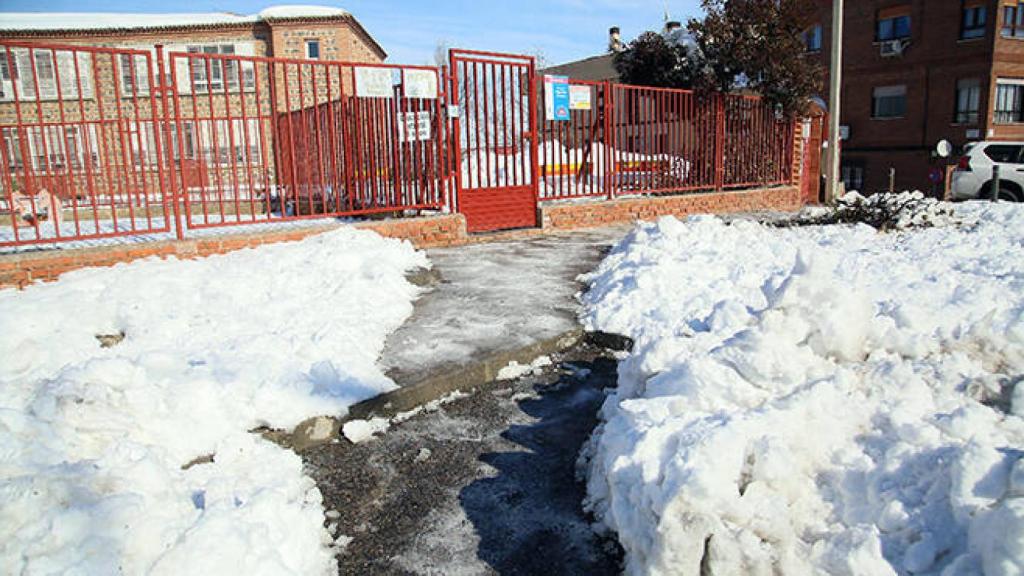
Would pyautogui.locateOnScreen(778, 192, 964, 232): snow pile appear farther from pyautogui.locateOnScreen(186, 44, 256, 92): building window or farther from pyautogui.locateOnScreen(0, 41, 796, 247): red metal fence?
pyautogui.locateOnScreen(186, 44, 256, 92): building window

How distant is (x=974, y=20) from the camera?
87.6 ft

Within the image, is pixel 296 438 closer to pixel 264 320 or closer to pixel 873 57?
pixel 264 320

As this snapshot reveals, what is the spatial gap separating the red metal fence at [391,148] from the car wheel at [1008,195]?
832 centimetres

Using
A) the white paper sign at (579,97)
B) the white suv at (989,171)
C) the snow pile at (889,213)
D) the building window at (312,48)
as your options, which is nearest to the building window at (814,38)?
the white suv at (989,171)

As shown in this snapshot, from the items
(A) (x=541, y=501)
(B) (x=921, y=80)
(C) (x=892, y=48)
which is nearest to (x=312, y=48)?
(C) (x=892, y=48)

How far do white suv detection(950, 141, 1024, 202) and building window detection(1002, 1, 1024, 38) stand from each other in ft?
42.7

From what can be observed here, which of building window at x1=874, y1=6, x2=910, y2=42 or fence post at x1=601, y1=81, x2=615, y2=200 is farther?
building window at x1=874, y1=6, x2=910, y2=42

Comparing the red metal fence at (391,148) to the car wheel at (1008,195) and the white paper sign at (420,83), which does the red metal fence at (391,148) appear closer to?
the white paper sign at (420,83)

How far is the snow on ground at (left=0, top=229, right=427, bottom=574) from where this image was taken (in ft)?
7.55

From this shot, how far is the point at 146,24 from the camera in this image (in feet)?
90.0

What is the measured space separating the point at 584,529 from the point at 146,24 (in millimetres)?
31576

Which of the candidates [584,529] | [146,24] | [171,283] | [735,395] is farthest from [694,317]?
[146,24]

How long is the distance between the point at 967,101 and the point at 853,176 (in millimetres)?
5281

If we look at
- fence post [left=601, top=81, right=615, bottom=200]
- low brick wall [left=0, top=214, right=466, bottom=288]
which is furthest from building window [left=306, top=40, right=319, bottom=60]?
low brick wall [left=0, top=214, right=466, bottom=288]
